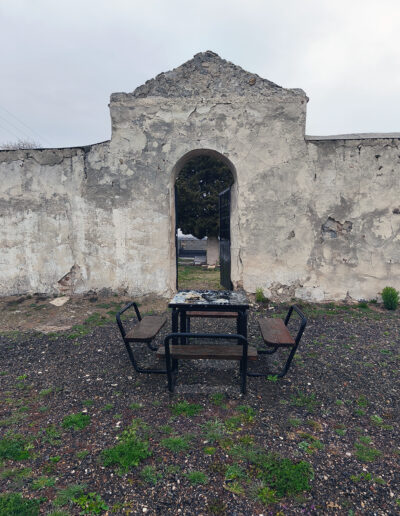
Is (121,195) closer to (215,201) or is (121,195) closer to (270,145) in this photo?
(270,145)

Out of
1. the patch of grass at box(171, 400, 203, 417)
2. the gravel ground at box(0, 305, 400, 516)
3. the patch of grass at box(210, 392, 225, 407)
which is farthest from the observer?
the patch of grass at box(210, 392, 225, 407)

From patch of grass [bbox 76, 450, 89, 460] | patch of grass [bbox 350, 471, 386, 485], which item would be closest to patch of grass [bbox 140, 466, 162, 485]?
patch of grass [bbox 76, 450, 89, 460]

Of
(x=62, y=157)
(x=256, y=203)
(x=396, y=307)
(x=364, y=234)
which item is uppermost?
(x=62, y=157)

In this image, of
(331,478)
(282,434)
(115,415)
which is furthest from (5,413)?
(331,478)

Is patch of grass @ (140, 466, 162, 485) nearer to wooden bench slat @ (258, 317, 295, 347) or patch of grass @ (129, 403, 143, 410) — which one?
patch of grass @ (129, 403, 143, 410)

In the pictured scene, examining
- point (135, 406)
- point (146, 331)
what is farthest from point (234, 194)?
point (135, 406)

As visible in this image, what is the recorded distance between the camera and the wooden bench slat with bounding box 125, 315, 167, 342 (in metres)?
3.53

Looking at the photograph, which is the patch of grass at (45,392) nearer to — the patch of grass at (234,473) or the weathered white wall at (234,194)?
the patch of grass at (234,473)

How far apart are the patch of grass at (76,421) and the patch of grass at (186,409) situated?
2.67ft

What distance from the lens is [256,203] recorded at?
6578 millimetres

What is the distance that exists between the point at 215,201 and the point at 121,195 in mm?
8950

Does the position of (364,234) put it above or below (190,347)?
above

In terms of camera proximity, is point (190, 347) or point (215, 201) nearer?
point (190, 347)

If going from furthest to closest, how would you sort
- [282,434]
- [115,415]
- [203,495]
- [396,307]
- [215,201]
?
[215,201] < [396,307] < [115,415] < [282,434] < [203,495]
